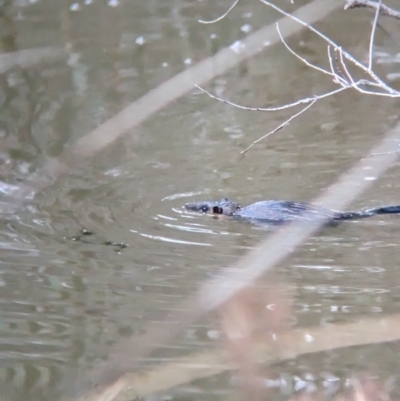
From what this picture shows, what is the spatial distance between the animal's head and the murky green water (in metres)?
0.13

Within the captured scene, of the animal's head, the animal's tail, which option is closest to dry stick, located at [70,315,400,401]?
the animal's tail

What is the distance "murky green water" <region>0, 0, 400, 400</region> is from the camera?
4062mm

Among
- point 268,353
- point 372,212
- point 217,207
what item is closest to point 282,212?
point 217,207

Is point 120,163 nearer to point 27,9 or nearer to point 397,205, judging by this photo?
point 397,205

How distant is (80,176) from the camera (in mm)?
6637

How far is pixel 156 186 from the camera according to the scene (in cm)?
647

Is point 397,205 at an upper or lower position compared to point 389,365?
upper

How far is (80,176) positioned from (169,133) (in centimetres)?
125

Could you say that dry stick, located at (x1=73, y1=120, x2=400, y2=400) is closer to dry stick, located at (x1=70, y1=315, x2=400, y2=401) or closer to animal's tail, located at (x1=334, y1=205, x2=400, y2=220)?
dry stick, located at (x1=70, y1=315, x2=400, y2=401)

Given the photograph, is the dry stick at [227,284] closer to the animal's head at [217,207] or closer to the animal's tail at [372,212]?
the animal's tail at [372,212]

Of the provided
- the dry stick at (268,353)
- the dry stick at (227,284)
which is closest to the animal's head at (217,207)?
the dry stick at (227,284)

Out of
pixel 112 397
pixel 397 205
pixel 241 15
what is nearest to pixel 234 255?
pixel 397 205

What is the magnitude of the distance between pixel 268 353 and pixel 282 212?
2.08 meters

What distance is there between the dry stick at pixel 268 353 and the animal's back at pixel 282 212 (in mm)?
1639
